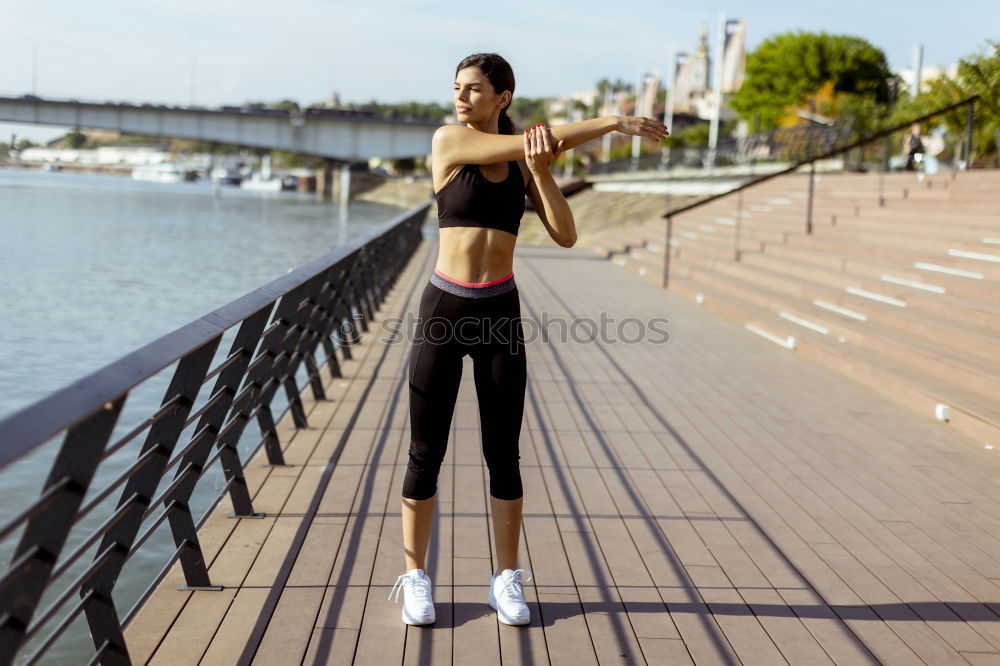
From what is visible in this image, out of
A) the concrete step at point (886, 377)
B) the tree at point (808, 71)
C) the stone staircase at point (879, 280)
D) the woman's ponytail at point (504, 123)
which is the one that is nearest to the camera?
the woman's ponytail at point (504, 123)

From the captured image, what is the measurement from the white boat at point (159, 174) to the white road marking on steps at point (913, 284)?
143 metres

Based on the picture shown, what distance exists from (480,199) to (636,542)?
189cm

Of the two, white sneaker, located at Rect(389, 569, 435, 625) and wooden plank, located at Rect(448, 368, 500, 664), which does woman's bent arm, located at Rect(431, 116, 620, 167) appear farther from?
wooden plank, located at Rect(448, 368, 500, 664)

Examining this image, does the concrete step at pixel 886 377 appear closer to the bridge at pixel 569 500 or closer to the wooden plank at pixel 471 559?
the bridge at pixel 569 500

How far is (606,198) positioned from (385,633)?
39.6m

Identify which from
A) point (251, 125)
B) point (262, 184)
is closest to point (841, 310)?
point (251, 125)

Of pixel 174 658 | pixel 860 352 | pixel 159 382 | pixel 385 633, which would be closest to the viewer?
pixel 174 658

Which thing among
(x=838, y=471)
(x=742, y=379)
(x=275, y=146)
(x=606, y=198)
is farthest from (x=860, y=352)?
(x=275, y=146)

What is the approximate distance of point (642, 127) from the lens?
3.10 metres

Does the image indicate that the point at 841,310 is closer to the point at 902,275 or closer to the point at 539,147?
the point at 902,275

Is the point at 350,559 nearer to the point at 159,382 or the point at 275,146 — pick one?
the point at 159,382

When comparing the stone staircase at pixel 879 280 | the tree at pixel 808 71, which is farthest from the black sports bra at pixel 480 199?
the tree at pixel 808 71

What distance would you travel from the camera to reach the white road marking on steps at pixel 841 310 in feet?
34.7

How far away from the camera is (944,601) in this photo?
13.2 ft
